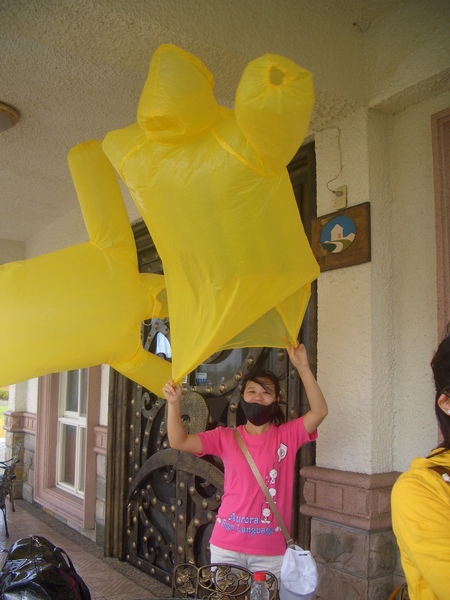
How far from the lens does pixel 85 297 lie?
2012 mm

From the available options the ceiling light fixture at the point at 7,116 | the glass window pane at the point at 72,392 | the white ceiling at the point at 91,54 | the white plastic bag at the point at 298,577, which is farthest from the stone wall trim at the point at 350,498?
the glass window pane at the point at 72,392

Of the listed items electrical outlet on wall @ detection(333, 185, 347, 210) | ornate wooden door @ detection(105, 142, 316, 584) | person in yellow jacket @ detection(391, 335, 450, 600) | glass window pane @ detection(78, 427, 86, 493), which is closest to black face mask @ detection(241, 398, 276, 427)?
ornate wooden door @ detection(105, 142, 316, 584)

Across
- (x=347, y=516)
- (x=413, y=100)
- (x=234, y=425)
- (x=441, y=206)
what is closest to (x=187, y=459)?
(x=234, y=425)

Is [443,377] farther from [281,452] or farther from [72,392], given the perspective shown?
[72,392]

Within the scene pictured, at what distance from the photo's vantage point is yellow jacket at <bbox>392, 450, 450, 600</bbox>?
121 cm

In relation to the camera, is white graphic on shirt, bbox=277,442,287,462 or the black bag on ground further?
white graphic on shirt, bbox=277,442,287,462

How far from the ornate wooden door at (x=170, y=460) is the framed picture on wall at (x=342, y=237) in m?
0.29

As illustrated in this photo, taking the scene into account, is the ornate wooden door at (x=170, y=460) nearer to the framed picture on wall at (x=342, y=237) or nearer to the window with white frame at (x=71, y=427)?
the framed picture on wall at (x=342, y=237)

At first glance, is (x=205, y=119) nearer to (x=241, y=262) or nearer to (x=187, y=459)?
(x=241, y=262)

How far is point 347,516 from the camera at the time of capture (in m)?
2.51

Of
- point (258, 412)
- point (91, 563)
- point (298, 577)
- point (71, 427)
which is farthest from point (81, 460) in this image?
point (298, 577)

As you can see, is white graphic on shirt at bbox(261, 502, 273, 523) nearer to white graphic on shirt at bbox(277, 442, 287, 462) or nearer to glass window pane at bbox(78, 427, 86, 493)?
white graphic on shirt at bbox(277, 442, 287, 462)

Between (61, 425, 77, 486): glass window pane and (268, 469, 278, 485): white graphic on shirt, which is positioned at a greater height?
(268, 469, 278, 485): white graphic on shirt

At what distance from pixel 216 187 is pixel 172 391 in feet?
3.26
